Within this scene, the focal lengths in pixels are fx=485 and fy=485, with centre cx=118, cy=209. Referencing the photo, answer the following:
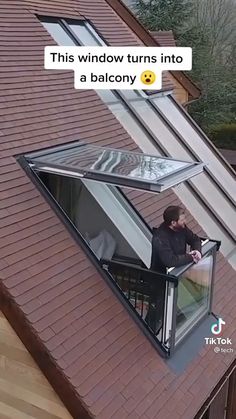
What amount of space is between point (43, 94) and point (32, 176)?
1.40 meters

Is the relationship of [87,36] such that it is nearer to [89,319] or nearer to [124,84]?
[124,84]

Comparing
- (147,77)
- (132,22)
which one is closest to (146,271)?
(147,77)

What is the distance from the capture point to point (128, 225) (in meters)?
4.86

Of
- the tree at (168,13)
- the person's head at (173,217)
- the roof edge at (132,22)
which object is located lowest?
the person's head at (173,217)

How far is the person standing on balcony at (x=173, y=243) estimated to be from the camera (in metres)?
4.20

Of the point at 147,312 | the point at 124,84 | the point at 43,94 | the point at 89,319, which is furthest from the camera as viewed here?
the point at 124,84

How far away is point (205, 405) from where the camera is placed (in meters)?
4.55

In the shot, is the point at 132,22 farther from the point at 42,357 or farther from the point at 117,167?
the point at 42,357

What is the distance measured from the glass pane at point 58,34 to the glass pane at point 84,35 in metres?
0.21

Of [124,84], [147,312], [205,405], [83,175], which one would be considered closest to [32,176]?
[83,175]

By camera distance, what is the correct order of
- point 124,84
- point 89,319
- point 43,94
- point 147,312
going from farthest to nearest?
1. point 124,84
2. point 43,94
3. point 147,312
4. point 89,319

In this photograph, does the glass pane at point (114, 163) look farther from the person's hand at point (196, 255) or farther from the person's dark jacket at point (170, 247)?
the person's hand at point (196, 255)

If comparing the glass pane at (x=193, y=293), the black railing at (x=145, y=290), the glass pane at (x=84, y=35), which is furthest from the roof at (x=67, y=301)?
the glass pane at (x=84, y=35)

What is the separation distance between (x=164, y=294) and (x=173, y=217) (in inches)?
26.9
